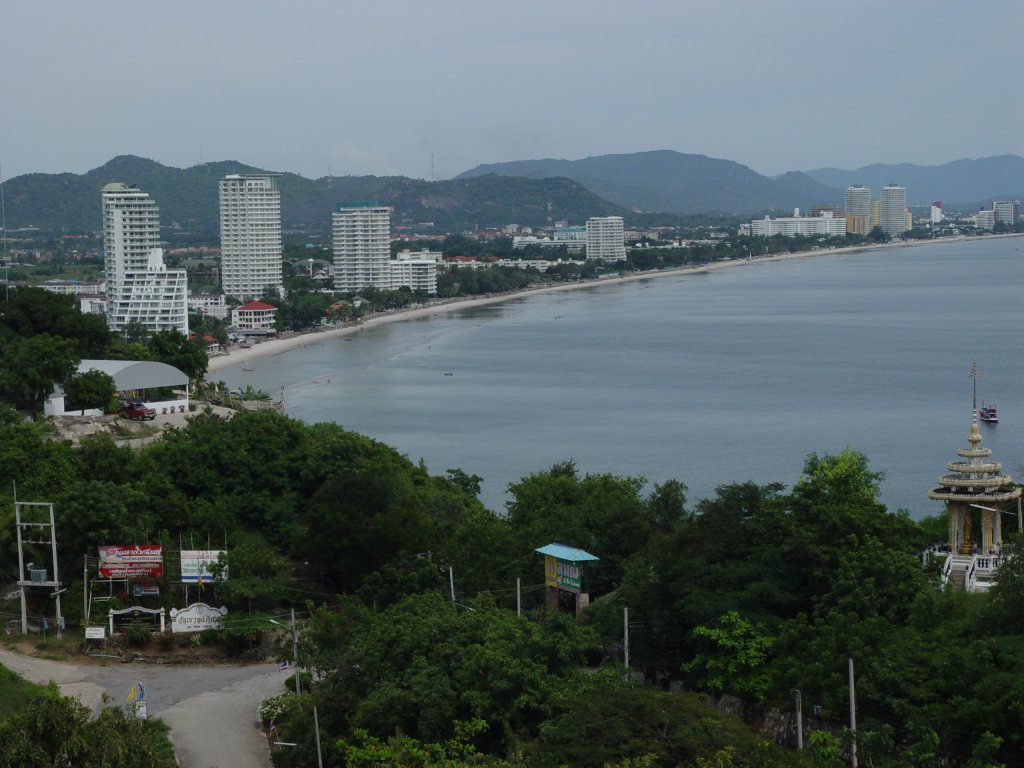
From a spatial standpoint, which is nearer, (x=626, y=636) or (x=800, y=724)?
(x=800, y=724)

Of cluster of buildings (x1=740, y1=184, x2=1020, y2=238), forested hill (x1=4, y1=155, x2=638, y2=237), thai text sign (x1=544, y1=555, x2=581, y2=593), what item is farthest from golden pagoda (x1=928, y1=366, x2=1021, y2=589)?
forested hill (x1=4, y1=155, x2=638, y2=237)

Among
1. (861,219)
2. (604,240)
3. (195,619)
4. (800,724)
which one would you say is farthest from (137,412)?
(861,219)

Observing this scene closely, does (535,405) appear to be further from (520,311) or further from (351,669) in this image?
(520,311)

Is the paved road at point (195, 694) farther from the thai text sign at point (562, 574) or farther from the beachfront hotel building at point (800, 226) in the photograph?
the beachfront hotel building at point (800, 226)

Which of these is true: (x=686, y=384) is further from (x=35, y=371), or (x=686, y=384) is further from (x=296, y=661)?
(x=296, y=661)

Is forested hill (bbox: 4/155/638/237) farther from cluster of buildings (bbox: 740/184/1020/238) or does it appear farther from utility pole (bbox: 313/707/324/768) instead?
utility pole (bbox: 313/707/324/768)

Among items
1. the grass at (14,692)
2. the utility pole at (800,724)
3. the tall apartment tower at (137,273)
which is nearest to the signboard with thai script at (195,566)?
the grass at (14,692)
